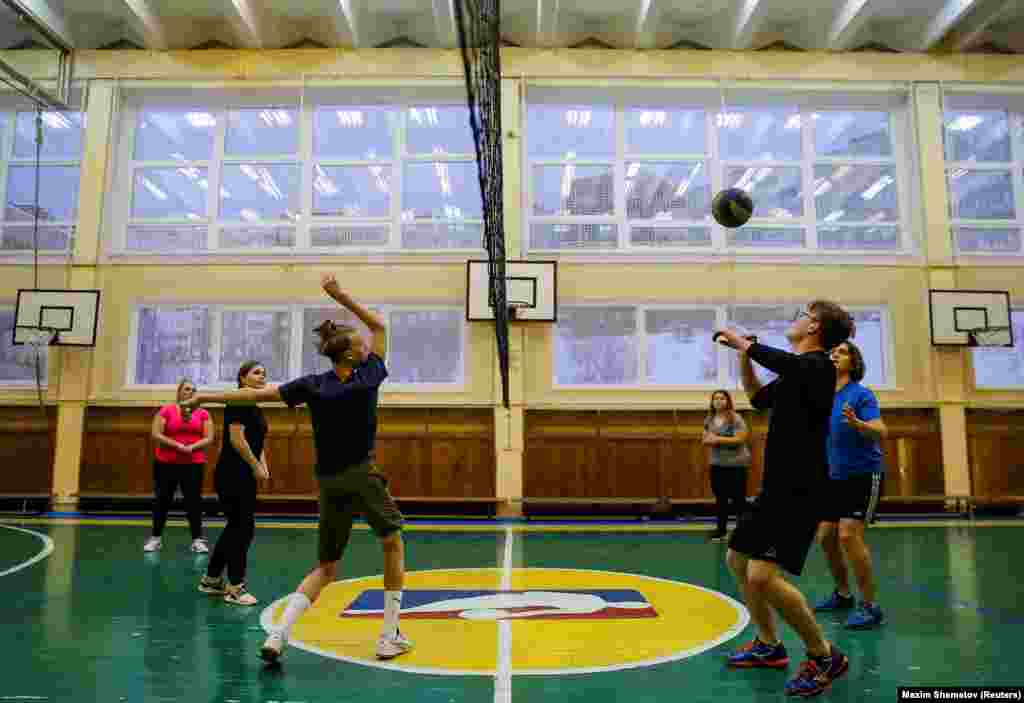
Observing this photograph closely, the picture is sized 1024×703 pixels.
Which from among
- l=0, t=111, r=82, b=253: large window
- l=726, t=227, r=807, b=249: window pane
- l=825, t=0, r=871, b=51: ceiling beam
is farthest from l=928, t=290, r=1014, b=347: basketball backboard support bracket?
l=0, t=111, r=82, b=253: large window

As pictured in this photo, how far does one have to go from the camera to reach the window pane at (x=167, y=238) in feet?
41.0

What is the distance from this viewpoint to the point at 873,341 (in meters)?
12.2

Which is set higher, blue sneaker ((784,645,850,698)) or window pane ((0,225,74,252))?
window pane ((0,225,74,252))

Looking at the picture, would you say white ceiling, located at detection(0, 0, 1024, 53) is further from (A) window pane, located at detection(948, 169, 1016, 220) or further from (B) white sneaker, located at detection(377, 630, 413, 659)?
(B) white sneaker, located at detection(377, 630, 413, 659)

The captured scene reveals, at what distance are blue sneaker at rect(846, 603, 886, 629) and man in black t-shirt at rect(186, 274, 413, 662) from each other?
285 cm

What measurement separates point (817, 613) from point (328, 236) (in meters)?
10.4

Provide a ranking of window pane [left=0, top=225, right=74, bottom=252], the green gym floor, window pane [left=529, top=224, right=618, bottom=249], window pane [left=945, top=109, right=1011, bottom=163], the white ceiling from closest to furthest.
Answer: the green gym floor, the white ceiling, window pane [left=529, top=224, right=618, bottom=249], window pane [left=0, top=225, right=74, bottom=252], window pane [left=945, top=109, right=1011, bottom=163]

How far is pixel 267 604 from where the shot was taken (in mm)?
4910

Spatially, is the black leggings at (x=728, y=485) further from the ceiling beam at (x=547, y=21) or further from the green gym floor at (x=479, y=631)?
the ceiling beam at (x=547, y=21)

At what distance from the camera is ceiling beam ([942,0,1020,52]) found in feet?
37.8

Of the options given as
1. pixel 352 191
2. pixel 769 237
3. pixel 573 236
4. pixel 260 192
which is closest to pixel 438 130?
pixel 352 191

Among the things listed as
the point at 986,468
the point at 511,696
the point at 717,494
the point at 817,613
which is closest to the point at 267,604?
the point at 511,696

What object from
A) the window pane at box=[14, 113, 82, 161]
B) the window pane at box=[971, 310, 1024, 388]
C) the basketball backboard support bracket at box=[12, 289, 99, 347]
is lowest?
the window pane at box=[971, 310, 1024, 388]

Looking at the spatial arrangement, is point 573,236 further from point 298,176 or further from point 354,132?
point 298,176
